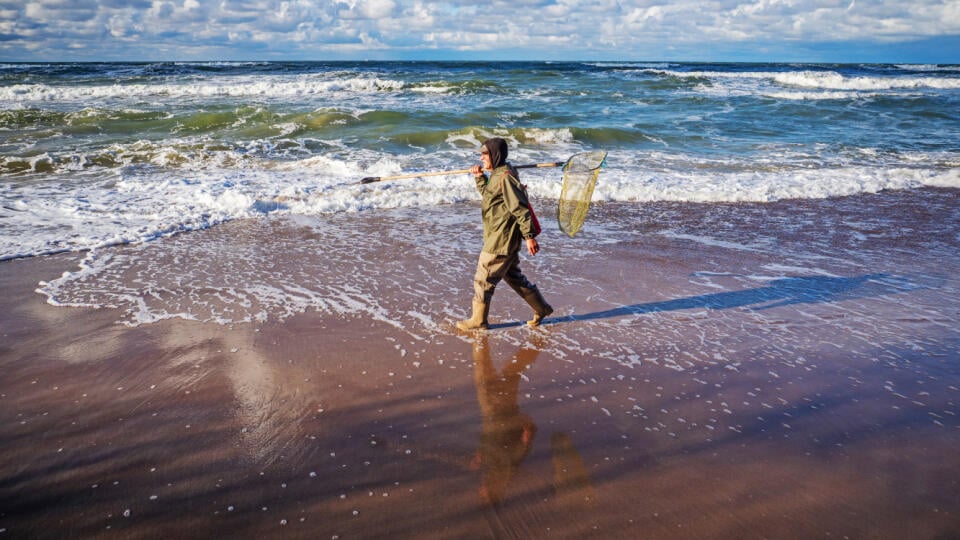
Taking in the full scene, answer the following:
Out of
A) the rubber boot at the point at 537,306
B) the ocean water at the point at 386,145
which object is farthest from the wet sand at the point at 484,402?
the ocean water at the point at 386,145

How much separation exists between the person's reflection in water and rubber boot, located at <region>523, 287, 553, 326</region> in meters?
0.45

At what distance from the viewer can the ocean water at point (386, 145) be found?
9281 mm

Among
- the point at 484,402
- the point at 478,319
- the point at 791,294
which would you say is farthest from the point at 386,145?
the point at 484,402

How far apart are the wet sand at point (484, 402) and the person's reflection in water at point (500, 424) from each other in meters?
0.02

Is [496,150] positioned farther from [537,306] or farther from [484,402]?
[484,402]

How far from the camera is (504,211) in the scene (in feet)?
15.1

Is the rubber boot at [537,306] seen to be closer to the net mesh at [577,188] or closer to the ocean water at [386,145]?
the net mesh at [577,188]

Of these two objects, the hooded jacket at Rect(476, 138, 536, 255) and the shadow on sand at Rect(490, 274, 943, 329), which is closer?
the hooded jacket at Rect(476, 138, 536, 255)

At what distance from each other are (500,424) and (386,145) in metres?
13.0

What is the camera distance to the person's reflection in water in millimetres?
3062

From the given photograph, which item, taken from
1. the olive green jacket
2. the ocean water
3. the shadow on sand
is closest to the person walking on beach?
the olive green jacket

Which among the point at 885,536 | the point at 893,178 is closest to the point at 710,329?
the point at 885,536

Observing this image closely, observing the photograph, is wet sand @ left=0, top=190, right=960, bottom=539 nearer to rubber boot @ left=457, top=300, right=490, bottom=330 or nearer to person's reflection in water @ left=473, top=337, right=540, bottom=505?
person's reflection in water @ left=473, top=337, right=540, bottom=505

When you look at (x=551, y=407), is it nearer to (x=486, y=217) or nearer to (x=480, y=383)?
(x=480, y=383)
